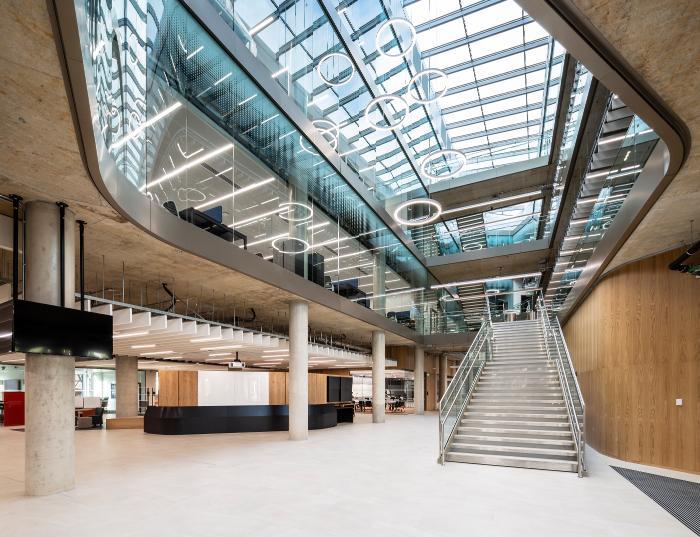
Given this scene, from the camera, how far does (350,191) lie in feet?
57.2

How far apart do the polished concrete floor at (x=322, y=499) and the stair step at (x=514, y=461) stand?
0.27 metres

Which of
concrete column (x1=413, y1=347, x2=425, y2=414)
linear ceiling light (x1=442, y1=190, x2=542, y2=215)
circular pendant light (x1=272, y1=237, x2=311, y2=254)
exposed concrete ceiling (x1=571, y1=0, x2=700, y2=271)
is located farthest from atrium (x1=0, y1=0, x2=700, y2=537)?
concrete column (x1=413, y1=347, x2=425, y2=414)

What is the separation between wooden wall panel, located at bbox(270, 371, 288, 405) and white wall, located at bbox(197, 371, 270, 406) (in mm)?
151

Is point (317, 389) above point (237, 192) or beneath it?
beneath

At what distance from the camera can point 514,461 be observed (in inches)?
349

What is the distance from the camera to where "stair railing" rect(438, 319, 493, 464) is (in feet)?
31.9

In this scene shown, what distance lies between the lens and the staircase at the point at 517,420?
29.6 feet

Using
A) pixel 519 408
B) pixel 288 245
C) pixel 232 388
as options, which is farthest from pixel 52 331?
pixel 232 388

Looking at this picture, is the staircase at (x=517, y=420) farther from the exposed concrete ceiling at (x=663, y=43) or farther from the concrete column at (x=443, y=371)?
the concrete column at (x=443, y=371)

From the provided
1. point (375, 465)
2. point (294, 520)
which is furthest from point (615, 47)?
point (375, 465)

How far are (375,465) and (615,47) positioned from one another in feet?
25.9

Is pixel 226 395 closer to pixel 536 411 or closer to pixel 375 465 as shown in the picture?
pixel 375 465

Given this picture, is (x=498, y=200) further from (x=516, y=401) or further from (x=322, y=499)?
(x=322, y=499)

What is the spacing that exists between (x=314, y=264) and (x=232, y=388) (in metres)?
5.52
